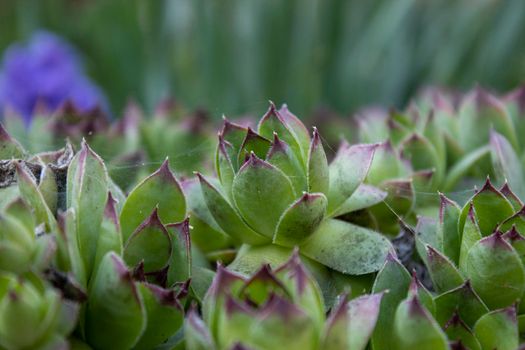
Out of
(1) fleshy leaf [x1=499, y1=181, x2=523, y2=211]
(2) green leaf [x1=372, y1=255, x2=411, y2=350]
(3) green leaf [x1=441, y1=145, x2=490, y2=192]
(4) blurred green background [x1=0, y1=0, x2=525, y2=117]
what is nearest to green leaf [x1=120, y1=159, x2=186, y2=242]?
(2) green leaf [x1=372, y1=255, x2=411, y2=350]

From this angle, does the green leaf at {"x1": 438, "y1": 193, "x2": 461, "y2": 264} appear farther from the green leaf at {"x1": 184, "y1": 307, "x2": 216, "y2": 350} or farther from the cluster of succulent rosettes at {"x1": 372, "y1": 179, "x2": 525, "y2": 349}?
the green leaf at {"x1": 184, "y1": 307, "x2": 216, "y2": 350}

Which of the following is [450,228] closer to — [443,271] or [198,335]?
[443,271]

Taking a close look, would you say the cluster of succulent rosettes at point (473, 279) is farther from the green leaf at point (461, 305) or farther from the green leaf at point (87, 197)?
the green leaf at point (87, 197)

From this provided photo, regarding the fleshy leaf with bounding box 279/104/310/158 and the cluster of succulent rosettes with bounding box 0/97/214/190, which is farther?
the cluster of succulent rosettes with bounding box 0/97/214/190

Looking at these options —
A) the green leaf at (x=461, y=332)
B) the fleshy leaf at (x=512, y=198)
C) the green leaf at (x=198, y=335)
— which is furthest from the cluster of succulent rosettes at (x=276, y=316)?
the fleshy leaf at (x=512, y=198)

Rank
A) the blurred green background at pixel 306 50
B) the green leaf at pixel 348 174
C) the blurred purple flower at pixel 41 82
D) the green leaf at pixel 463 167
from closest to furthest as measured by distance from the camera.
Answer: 1. the green leaf at pixel 348 174
2. the green leaf at pixel 463 167
3. the blurred purple flower at pixel 41 82
4. the blurred green background at pixel 306 50
